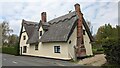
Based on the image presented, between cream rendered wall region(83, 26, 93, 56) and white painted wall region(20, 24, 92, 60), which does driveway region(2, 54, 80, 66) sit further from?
cream rendered wall region(83, 26, 93, 56)

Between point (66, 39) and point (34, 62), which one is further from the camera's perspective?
point (66, 39)

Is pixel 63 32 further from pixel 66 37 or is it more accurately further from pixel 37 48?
pixel 37 48

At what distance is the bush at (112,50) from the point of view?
62.6ft

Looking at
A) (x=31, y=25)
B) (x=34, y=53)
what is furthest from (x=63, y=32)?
(x=31, y=25)

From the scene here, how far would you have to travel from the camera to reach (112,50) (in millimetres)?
19828

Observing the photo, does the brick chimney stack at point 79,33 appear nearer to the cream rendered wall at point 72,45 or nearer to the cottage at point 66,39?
the cottage at point 66,39

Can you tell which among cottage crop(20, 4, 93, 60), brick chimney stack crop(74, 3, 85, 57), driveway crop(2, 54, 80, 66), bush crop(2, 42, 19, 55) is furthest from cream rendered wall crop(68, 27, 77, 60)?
bush crop(2, 42, 19, 55)

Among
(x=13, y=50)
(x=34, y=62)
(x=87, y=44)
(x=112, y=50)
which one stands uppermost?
(x=87, y=44)

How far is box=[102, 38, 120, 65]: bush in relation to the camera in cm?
1908

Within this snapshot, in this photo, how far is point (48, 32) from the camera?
37.3 meters

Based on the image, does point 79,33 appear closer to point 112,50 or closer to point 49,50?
point 49,50

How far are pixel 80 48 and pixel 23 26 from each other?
20.4 meters

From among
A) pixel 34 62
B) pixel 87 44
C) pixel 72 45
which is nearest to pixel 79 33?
pixel 72 45

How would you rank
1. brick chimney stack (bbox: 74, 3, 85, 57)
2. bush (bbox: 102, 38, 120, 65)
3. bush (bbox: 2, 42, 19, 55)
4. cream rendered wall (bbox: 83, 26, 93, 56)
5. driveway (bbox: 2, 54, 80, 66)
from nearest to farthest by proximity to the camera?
1. bush (bbox: 102, 38, 120, 65)
2. driveway (bbox: 2, 54, 80, 66)
3. brick chimney stack (bbox: 74, 3, 85, 57)
4. cream rendered wall (bbox: 83, 26, 93, 56)
5. bush (bbox: 2, 42, 19, 55)
